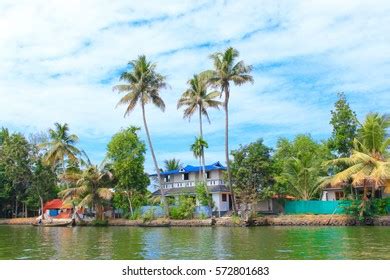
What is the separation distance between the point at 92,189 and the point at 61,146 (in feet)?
25.3

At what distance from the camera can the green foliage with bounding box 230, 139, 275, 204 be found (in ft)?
116

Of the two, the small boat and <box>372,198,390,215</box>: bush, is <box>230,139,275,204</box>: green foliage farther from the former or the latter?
the small boat

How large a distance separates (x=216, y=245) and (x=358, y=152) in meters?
16.0

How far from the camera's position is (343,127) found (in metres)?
Answer: 33.8

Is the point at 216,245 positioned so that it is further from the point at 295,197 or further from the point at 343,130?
the point at 295,197

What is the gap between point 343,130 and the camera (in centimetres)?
3381

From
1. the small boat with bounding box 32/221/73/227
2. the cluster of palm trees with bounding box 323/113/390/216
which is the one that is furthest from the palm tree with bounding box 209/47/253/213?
the small boat with bounding box 32/221/73/227

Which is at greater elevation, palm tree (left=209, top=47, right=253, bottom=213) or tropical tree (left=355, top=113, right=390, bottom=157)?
palm tree (left=209, top=47, right=253, bottom=213)

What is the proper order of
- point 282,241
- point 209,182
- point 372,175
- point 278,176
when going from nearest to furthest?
1. point 282,241
2. point 372,175
3. point 278,176
4. point 209,182

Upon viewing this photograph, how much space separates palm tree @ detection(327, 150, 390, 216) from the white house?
11463 millimetres

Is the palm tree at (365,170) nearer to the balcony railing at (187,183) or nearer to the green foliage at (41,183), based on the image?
the balcony railing at (187,183)
